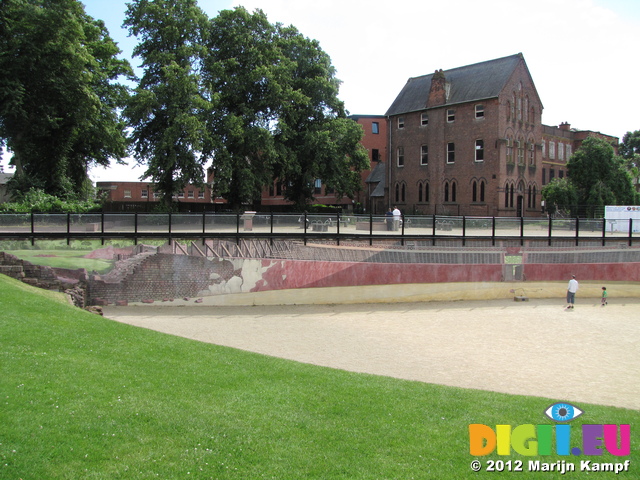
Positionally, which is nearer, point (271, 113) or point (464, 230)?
point (464, 230)

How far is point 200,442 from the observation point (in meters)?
6.51

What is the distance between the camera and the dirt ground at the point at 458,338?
42.8 ft

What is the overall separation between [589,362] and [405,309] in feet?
33.7

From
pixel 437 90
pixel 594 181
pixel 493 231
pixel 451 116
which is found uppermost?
pixel 437 90

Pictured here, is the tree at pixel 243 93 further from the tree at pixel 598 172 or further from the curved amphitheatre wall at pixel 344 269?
the tree at pixel 598 172

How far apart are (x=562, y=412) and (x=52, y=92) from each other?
1467 inches

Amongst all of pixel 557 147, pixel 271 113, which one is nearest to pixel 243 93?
pixel 271 113

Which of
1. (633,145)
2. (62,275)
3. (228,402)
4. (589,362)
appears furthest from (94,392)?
(633,145)

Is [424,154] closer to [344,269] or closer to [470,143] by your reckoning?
[470,143]

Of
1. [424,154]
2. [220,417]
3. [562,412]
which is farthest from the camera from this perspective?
[424,154]

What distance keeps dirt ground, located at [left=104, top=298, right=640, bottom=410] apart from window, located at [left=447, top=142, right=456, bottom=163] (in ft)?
88.2

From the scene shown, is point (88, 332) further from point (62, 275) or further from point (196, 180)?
point (196, 180)

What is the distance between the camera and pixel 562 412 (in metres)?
7.66

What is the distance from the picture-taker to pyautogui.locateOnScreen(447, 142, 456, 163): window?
5162 cm
